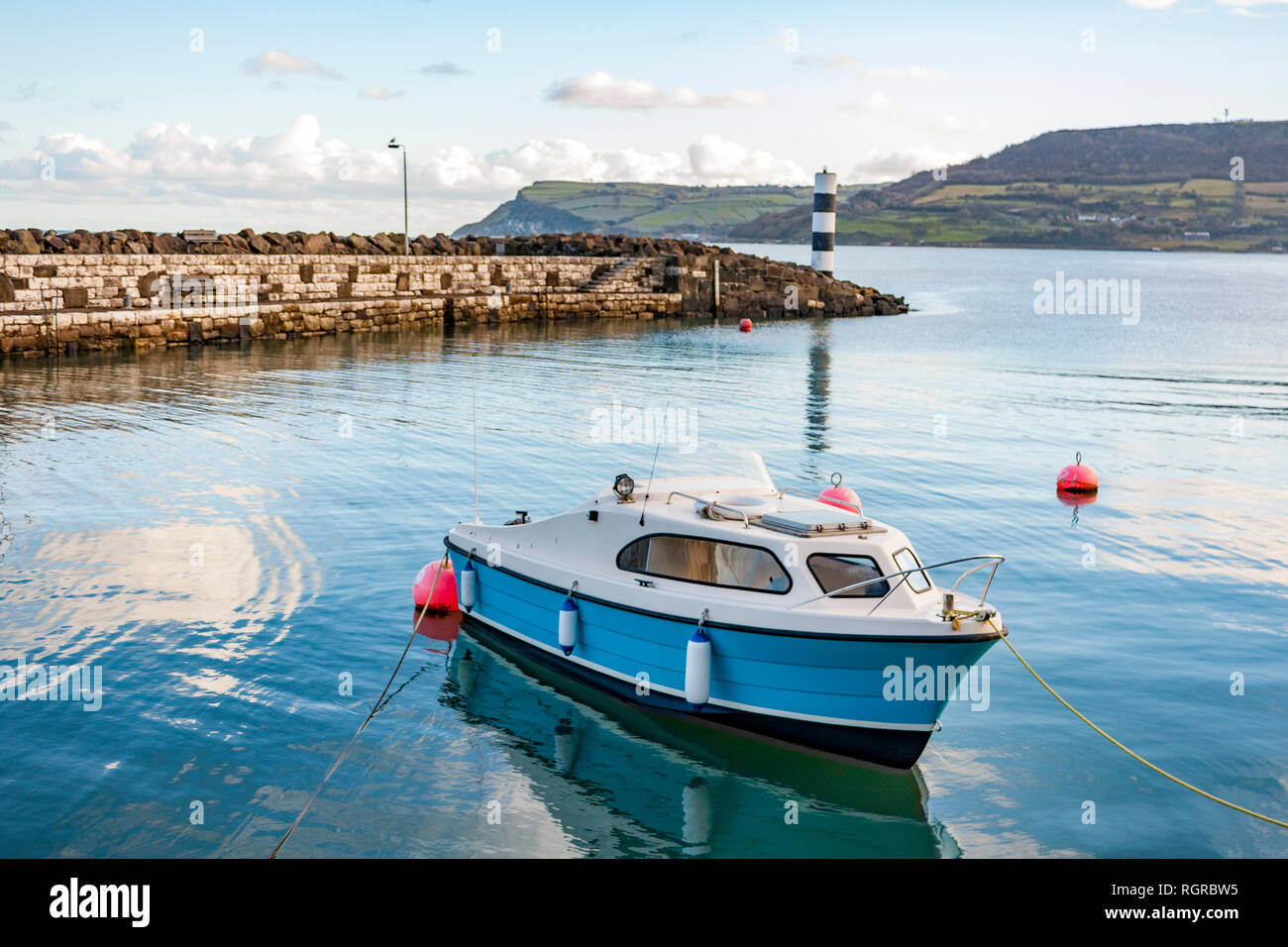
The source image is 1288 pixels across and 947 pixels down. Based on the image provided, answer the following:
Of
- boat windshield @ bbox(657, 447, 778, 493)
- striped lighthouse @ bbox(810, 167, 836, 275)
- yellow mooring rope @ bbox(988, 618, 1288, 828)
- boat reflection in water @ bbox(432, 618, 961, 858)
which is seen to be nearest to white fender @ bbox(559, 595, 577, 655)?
boat reflection in water @ bbox(432, 618, 961, 858)

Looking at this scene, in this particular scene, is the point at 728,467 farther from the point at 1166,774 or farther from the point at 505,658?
the point at 1166,774

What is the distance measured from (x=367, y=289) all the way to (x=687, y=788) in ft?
121

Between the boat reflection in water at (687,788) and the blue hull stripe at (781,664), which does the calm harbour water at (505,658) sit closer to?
A: the boat reflection in water at (687,788)

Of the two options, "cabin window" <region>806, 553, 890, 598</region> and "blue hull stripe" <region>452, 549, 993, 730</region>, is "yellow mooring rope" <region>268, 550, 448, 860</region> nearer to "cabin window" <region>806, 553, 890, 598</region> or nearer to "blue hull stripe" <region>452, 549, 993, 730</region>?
"blue hull stripe" <region>452, 549, 993, 730</region>

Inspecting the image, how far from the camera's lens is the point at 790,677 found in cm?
949

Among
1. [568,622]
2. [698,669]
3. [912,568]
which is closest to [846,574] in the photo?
[912,568]

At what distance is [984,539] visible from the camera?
16.9m

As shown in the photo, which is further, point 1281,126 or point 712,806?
point 1281,126

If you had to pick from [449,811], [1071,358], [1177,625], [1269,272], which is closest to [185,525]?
[449,811]

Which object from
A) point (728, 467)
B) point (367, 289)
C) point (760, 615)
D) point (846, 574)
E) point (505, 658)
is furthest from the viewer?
point (367, 289)

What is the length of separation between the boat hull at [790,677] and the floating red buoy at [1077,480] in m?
11.7

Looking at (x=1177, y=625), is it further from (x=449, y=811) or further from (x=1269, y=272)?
(x=1269, y=272)

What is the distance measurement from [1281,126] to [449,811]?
711 feet
